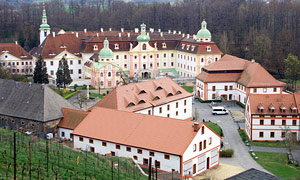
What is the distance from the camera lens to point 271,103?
1976 inches

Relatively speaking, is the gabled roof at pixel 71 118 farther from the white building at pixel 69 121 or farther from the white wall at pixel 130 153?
the white wall at pixel 130 153

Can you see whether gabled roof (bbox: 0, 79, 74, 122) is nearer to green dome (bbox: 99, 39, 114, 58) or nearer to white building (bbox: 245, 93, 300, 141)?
white building (bbox: 245, 93, 300, 141)

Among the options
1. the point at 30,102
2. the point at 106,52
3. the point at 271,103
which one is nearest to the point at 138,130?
the point at 30,102

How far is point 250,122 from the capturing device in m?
50.0

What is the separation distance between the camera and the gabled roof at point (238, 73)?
63.9 m

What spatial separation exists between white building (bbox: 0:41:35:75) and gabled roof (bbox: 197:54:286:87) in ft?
98.1

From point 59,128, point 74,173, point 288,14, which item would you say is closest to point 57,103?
point 59,128

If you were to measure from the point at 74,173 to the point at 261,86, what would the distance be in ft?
125

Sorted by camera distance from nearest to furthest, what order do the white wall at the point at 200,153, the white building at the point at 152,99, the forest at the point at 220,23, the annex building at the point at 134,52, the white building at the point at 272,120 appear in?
the white wall at the point at 200,153 < the white building at the point at 152,99 < the white building at the point at 272,120 < the annex building at the point at 134,52 < the forest at the point at 220,23

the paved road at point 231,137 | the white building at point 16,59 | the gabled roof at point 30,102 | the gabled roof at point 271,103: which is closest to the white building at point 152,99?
the paved road at point 231,137

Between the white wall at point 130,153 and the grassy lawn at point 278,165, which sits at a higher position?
the white wall at point 130,153

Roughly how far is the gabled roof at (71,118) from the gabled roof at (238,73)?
25.5m

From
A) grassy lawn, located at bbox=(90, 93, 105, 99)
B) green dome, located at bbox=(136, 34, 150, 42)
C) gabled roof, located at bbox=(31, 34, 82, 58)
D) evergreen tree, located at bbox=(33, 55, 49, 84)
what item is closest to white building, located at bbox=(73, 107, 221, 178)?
grassy lawn, located at bbox=(90, 93, 105, 99)

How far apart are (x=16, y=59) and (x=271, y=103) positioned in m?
46.6
